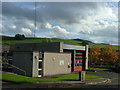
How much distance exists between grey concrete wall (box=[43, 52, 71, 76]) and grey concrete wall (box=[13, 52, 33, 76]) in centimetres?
246

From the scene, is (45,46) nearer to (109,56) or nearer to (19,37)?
(109,56)

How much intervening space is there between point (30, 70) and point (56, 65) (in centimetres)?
547

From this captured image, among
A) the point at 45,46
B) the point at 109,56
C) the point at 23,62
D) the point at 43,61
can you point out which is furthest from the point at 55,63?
the point at 109,56

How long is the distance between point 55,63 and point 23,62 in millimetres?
5358

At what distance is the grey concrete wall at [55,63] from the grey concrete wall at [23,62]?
2462 mm

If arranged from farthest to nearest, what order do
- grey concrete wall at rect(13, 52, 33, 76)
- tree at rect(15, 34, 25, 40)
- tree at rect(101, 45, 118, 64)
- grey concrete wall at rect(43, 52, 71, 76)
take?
tree at rect(15, 34, 25, 40) < tree at rect(101, 45, 118, 64) < grey concrete wall at rect(43, 52, 71, 76) < grey concrete wall at rect(13, 52, 33, 76)

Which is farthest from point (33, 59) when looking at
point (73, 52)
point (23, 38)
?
point (23, 38)

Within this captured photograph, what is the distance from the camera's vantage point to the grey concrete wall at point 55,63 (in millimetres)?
25670

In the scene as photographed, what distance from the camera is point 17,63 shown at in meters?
24.4

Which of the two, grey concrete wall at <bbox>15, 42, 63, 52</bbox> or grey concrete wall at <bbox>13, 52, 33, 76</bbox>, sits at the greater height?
grey concrete wall at <bbox>15, 42, 63, 52</bbox>

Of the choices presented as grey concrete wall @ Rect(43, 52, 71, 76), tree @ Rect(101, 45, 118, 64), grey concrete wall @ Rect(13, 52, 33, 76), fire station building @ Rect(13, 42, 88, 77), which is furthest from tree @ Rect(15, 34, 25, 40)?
grey concrete wall @ Rect(13, 52, 33, 76)

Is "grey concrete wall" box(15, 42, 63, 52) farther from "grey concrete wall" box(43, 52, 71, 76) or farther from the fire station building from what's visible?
"grey concrete wall" box(43, 52, 71, 76)

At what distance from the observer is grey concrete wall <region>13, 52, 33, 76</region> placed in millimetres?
23359

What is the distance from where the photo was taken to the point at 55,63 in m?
27.7
